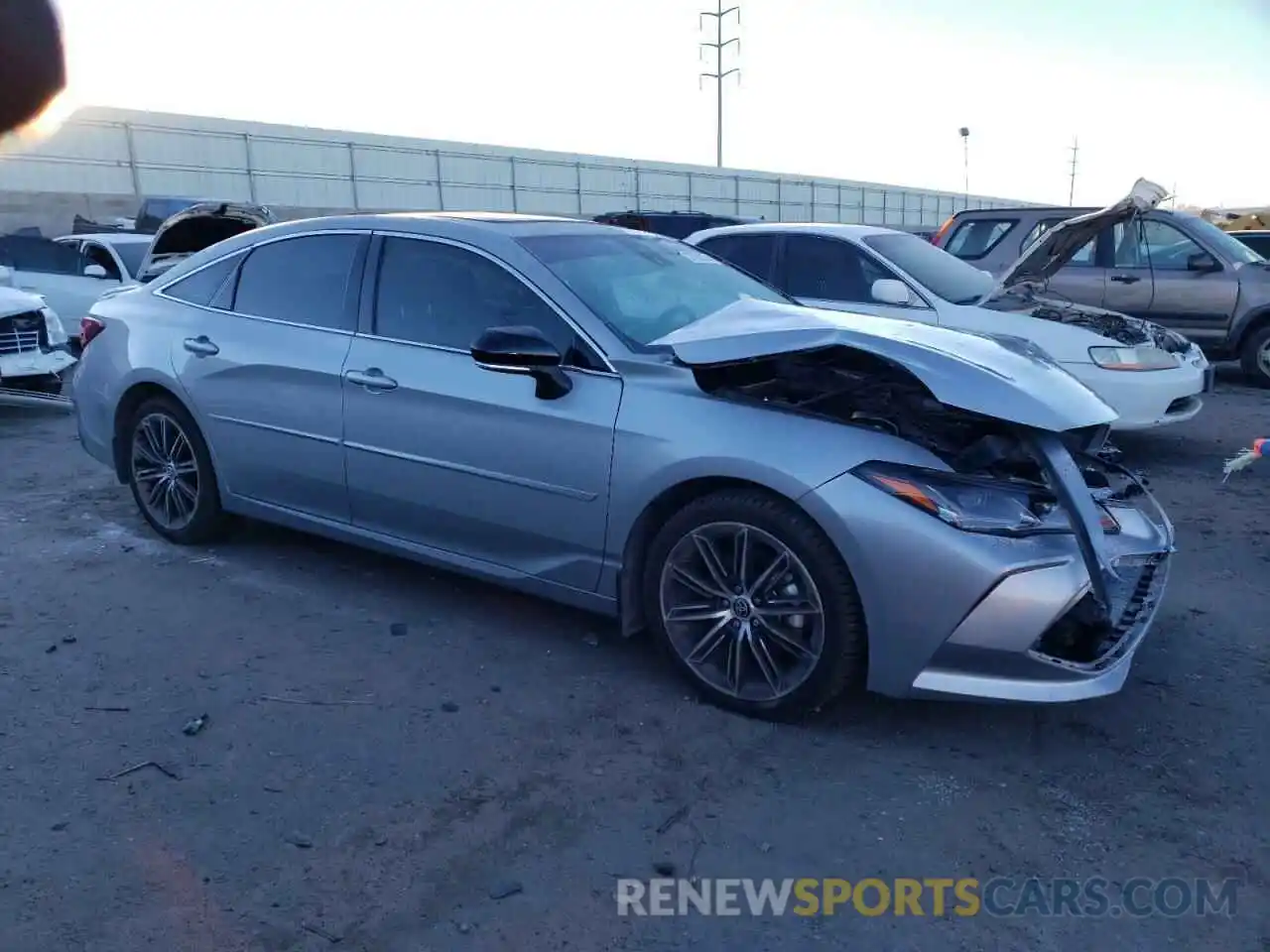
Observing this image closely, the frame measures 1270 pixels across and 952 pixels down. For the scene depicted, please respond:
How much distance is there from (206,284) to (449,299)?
1622mm

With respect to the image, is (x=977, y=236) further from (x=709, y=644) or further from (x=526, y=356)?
(x=709, y=644)

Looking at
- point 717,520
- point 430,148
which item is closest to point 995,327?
point 717,520

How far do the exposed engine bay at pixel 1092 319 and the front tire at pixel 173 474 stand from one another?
201 inches

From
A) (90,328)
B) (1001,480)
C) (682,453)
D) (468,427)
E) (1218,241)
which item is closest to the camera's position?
(1001,480)

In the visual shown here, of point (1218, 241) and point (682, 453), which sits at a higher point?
point (1218, 241)

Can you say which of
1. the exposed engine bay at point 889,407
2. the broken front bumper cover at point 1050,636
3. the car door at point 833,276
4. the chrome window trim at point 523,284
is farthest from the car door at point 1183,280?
the chrome window trim at point 523,284

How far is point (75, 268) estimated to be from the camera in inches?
467

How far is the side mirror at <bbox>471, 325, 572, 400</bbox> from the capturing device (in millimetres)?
3822

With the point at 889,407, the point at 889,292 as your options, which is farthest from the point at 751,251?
the point at 889,407

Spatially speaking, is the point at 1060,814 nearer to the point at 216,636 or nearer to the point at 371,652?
the point at 371,652

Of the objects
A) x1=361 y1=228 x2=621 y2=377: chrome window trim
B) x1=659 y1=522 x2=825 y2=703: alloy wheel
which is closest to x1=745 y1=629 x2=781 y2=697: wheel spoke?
x1=659 y1=522 x2=825 y2=703: alloy wheel

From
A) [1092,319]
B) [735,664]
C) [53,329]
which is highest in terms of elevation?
[1092,319]

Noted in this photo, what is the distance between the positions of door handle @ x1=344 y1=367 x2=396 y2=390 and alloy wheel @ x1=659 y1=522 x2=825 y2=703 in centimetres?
148

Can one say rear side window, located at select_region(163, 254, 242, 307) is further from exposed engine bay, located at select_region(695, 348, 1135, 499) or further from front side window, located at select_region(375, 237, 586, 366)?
exposed engine bay, located at select_region(695, 348, 1135, 499)
